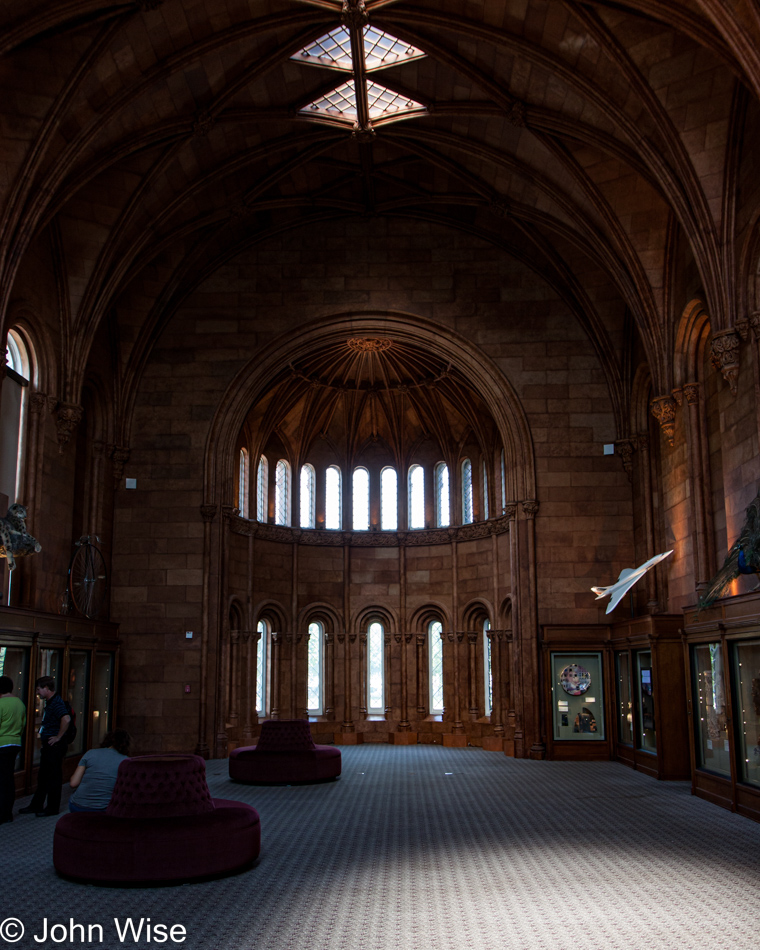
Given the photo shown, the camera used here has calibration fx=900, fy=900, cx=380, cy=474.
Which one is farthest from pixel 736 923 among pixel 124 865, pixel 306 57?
pixel 306 57

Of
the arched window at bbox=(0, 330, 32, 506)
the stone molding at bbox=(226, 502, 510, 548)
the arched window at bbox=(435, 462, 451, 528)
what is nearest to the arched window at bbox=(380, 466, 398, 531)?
the stone molding at bbox=(226, 502, 510, 548)

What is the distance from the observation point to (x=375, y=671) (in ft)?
96.8

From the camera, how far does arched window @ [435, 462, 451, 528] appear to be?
1198 inches

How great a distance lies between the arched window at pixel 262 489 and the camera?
28891 mm

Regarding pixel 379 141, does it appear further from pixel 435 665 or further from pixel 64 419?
pixel 435 665

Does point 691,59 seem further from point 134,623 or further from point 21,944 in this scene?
point 134,623

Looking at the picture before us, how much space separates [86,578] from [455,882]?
1382 centimetres

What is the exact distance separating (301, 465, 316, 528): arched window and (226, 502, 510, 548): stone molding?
61 cm

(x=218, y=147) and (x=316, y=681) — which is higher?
(x=218, y=147)

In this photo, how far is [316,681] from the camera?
1151 inches

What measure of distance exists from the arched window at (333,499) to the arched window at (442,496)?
130 inches

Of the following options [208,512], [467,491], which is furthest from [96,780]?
[467,491]

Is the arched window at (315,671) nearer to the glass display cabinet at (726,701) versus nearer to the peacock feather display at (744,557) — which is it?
the glass display cabinet at (726,701)

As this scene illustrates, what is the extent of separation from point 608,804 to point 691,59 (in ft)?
41.8
